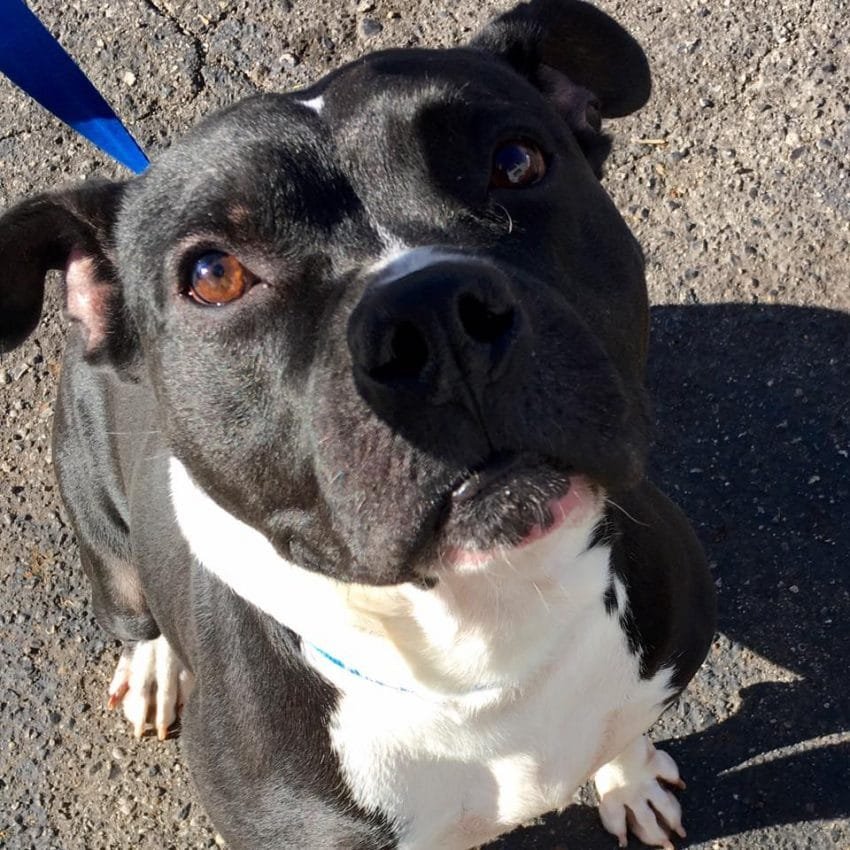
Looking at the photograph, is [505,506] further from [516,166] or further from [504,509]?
[516,166]

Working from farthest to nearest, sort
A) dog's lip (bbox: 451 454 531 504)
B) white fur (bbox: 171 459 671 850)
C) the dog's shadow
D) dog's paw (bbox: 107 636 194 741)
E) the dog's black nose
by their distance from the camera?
dog's paw (bbox: 107 636 194 741), the dog's shadow, white fur (bbox: 171 459 671 850), dog's lip (bbox: 451 454 531 504), the dog's black nose

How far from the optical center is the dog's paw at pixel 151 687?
4.03 meters

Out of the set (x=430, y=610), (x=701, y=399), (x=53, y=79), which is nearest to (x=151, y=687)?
(x=430, y=610)

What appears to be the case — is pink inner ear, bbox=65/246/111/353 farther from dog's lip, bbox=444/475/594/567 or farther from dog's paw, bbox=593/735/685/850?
dog's paw, bbox=593/735/685/850

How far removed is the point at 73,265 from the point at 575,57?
1.33m

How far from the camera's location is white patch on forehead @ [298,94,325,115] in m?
2.43

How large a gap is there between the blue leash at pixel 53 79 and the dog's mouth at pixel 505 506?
5.47 ft

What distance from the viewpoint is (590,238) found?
8.07ft

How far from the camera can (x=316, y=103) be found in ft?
8.07

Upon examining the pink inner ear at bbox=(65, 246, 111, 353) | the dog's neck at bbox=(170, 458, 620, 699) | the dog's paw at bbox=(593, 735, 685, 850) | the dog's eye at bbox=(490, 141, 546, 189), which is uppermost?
the dog's eye at bbox=(490, 141, 546, 189)

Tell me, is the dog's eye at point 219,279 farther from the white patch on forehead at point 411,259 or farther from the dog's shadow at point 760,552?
the dog's shadow at point 760,552

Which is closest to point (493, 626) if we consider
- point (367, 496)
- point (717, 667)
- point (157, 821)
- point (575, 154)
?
point (367, 496)

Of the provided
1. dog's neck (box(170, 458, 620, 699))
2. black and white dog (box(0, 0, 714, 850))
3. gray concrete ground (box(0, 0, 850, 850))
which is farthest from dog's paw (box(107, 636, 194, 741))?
dog's neck (box(170, 458, 620, 699))

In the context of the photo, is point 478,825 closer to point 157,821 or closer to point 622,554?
point 622,554
